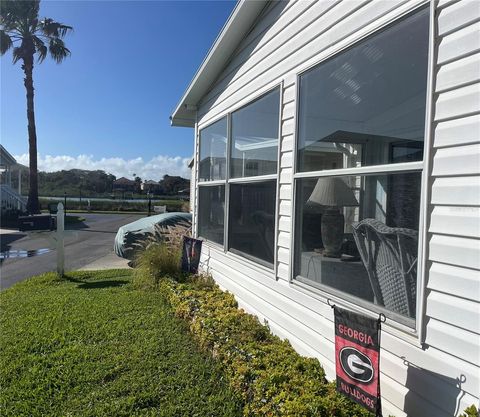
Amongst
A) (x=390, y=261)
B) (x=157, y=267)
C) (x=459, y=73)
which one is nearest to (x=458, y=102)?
(x=459, y=73)

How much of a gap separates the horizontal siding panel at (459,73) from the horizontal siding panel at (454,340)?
127 cm

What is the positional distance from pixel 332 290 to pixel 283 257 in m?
0.82

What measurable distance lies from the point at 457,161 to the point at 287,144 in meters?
1.93

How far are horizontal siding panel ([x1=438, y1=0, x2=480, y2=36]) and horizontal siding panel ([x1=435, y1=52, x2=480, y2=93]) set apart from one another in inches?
7.7

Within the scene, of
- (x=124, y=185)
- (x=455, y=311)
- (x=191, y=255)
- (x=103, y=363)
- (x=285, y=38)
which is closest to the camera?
(x=455, y=311)

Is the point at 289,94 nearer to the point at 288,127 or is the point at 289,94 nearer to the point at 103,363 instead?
the point at 288,127

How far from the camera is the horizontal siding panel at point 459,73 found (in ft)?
6.32

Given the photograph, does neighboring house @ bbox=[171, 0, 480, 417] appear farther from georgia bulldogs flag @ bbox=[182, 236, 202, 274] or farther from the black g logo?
georgia bulldogs flag @ bbox=[182, 236, 202, 274]

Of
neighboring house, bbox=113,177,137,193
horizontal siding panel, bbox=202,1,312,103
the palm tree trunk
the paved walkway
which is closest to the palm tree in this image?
the palm tree trunk

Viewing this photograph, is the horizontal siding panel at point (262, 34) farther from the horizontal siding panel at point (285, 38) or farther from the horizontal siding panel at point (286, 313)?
the horizontal siding panel at point (286, 313)

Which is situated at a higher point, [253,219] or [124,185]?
[124,185]

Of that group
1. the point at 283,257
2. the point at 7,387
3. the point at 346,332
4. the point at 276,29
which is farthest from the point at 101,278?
the point at 346,332

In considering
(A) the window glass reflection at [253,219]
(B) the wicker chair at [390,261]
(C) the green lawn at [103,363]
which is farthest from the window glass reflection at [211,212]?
(B) the wicker chair at [390,261]

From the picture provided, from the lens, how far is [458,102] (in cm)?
200
